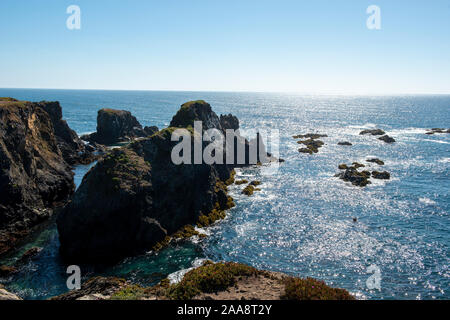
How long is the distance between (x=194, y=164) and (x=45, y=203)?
2381 cm

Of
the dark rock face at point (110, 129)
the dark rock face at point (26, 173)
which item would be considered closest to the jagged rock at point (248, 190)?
the dark rock face at point (26, 173)

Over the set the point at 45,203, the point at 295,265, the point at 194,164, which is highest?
the point at 194,164

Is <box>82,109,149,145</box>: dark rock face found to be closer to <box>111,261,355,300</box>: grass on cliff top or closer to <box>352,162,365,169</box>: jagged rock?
<box>352,162,365,169</box>: jagged rock

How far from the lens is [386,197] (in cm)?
5038

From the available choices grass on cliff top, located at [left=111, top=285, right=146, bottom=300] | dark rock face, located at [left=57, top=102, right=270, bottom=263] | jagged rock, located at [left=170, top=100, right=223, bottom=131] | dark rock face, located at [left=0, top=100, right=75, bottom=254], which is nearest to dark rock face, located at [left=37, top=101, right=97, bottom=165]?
dark rock face, located at [left=0, top=100, right=75, bottom=254]

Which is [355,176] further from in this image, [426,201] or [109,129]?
[109,129]

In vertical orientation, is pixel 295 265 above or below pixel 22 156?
below

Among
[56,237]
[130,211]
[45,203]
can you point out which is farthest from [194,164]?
[45,203]

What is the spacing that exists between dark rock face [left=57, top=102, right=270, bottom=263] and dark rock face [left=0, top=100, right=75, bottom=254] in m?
7.21

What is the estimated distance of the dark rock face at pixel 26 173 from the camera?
36.6 metres

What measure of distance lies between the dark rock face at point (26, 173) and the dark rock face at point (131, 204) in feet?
23.6

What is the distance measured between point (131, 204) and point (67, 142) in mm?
53099

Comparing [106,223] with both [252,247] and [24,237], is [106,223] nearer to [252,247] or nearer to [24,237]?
[24,237]

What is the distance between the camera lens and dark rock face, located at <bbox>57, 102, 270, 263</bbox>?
33.8 metres
